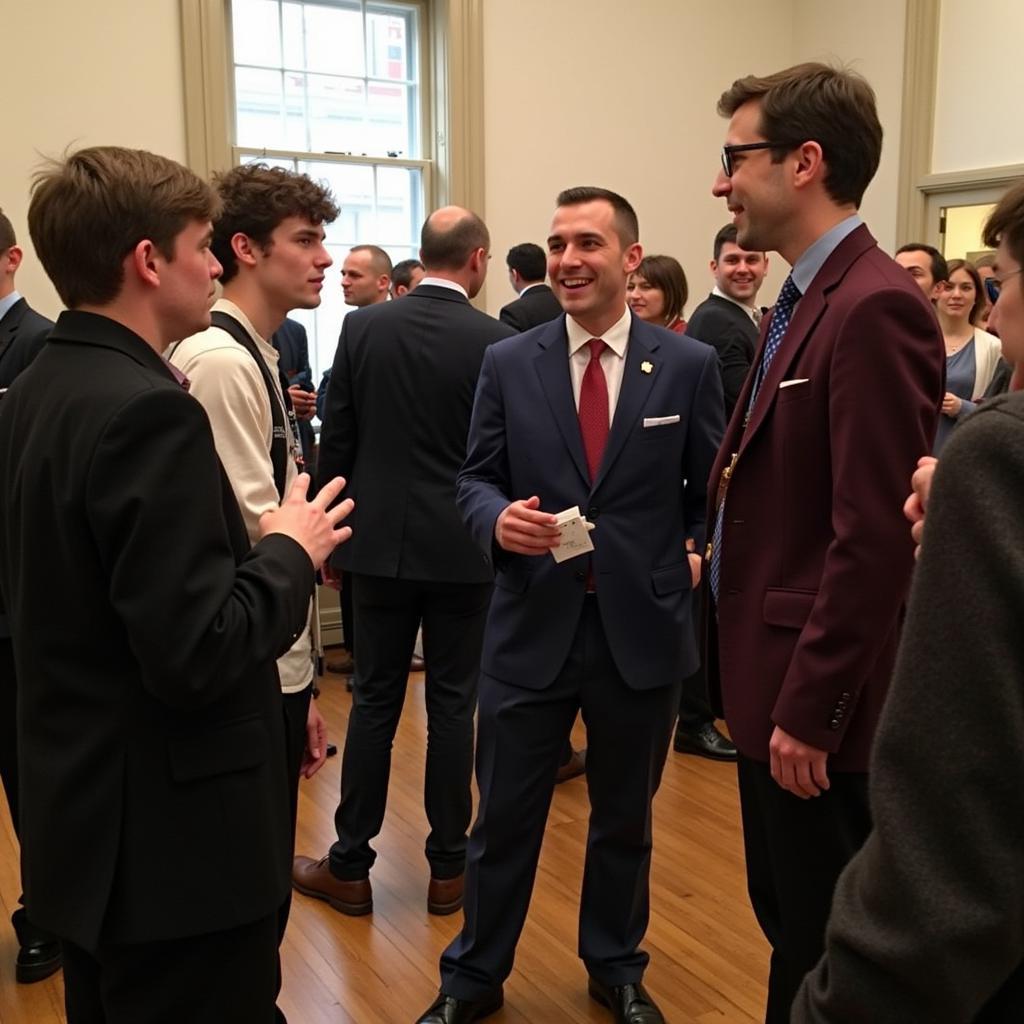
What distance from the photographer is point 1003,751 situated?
79 centimetres

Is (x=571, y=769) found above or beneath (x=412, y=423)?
beneath

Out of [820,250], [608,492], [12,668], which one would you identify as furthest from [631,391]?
[12,668]

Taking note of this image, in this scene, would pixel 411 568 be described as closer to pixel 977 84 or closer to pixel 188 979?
pixel 188 979

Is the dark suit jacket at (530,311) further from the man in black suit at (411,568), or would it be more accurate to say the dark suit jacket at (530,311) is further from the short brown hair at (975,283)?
the short brown hair at (975,283)

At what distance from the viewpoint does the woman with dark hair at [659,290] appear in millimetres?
4613

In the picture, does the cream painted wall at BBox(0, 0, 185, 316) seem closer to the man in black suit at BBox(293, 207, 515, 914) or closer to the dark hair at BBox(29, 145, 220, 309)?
the man in black suit at BBox(293, 207, 515, 914)

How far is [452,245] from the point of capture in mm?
3285

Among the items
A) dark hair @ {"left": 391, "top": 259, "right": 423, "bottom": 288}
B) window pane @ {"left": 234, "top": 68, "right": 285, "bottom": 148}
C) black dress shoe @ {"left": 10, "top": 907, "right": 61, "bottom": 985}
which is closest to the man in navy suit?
black dress shoe @ {"left": 10, "top": 907, "right": 61, "bottom": 985}

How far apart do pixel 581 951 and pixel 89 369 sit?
1.81 metres

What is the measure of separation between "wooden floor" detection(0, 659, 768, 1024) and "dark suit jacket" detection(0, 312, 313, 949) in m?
1.29

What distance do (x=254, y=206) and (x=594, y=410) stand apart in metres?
0.86

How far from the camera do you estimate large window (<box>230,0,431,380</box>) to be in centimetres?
584

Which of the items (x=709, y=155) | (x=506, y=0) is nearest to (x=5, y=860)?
Answer: (x=506, y=0)

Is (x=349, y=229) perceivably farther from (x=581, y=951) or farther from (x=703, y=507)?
(x=581, y=951)
